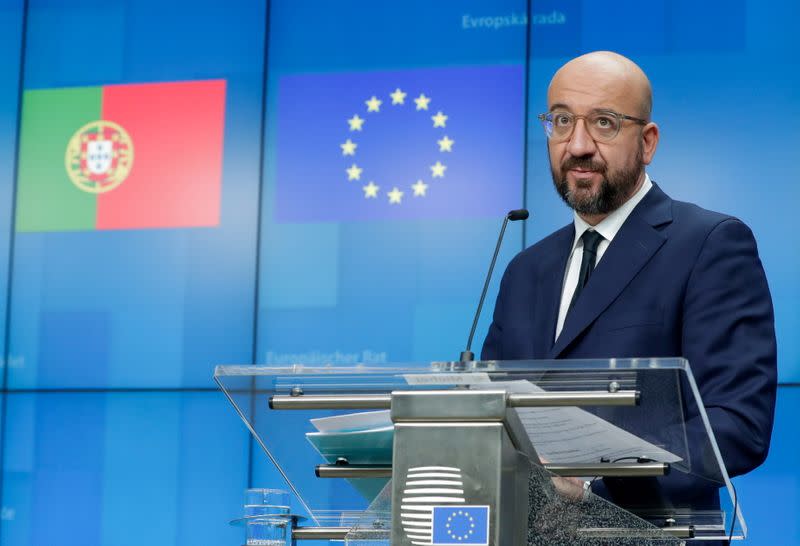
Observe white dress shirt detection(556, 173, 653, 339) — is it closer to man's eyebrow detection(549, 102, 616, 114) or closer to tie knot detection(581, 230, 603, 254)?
tie knot detection(581, 230, 603, 254)

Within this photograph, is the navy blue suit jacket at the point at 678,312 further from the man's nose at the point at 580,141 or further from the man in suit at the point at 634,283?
the man's nose at the point at 580,141

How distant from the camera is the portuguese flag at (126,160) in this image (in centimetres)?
501

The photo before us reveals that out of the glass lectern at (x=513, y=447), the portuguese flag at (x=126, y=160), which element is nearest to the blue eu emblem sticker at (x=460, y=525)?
the glass lectern at (x=513, y=447)

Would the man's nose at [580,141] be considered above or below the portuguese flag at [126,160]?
below

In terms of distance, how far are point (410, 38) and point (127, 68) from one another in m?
1.24

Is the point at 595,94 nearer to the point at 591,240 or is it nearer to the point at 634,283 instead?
the point at 591,240

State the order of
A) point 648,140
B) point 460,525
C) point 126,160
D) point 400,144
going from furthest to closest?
point 126,160 → point 400,144 → point 648,140 → point 460,525

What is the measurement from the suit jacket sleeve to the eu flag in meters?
2.58

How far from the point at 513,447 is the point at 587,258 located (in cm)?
90

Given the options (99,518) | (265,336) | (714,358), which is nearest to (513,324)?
(714,358)

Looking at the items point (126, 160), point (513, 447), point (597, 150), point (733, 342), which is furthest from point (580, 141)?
point (126, 160)

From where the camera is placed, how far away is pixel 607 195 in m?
2.27

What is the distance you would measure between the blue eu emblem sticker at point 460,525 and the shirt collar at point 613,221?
1007 mm

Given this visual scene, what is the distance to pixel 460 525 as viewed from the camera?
1312 millimetres
